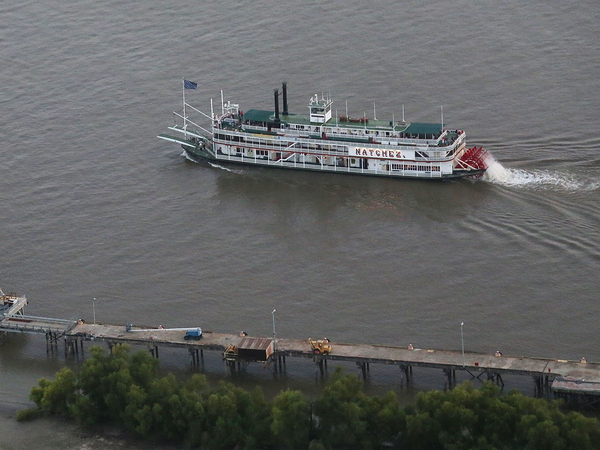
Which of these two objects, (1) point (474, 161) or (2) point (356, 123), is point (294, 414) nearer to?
(1) point (474, 161)

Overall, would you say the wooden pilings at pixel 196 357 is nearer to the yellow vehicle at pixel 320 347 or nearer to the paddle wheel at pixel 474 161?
the yellow vehicle at pixel 320 347

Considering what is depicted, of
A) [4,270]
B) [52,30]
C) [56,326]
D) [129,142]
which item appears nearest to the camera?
[56,326]

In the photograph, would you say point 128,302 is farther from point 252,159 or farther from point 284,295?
point 252,159

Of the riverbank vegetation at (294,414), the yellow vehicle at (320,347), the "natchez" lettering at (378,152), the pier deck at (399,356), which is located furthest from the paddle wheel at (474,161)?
the riverbank vegetation at (294,414)

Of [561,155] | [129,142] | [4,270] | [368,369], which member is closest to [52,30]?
[129,142]

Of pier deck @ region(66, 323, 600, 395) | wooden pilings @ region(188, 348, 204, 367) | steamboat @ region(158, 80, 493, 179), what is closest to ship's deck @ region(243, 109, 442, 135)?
steamboat @ region(158, 80, 493, 179)
